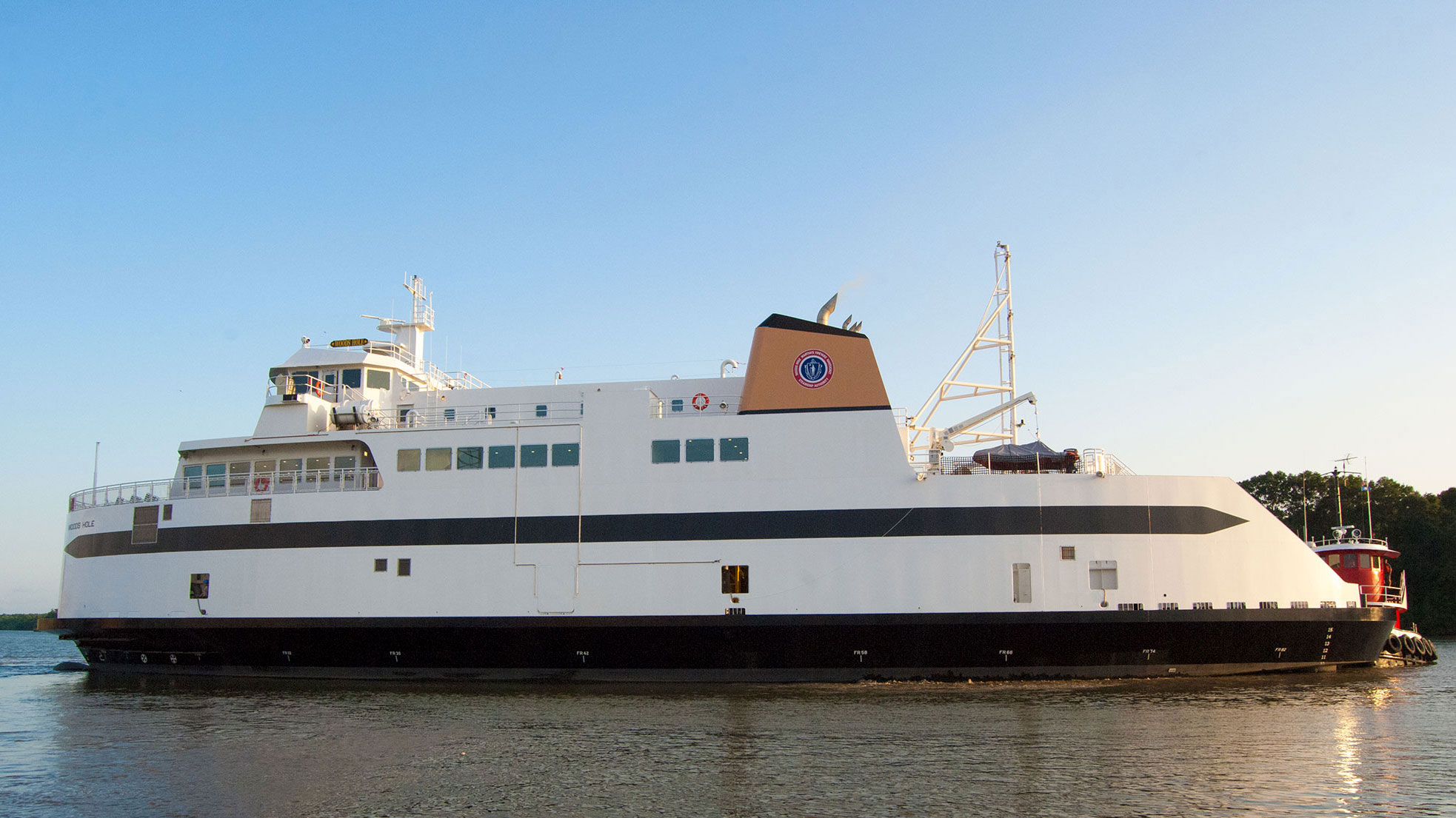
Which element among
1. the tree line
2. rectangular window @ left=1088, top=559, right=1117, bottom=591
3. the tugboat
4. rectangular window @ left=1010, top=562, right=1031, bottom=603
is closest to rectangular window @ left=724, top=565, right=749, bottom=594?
rectangular window @ left=1010, top=562, right=1031, bottom=603

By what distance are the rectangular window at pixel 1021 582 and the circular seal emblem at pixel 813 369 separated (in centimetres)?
482

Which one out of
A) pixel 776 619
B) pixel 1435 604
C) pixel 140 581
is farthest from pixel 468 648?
pixel 1435 604

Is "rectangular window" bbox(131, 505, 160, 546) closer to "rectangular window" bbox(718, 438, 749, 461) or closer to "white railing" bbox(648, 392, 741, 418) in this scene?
"white railing" bbox(648, 392, 741, 418)

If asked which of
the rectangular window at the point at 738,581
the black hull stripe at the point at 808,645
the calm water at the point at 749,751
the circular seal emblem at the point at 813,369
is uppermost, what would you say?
the circular seal emblem at the point at 813,369

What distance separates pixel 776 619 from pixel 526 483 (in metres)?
5.41

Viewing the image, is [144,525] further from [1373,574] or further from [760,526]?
[1373,574]

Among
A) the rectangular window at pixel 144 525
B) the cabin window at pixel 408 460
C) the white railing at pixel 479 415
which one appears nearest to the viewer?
the cabin window at pixel 408 460

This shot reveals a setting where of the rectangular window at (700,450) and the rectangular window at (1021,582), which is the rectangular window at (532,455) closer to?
the rectangular window at (700,450)

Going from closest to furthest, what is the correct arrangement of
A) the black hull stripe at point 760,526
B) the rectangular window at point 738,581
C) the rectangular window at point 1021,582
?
the rectangular window at point 1021,582, the black hull stripe at point 760,526, the rectangular window at point 738,581

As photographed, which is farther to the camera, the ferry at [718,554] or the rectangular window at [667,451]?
the rectangular window at [667,451]

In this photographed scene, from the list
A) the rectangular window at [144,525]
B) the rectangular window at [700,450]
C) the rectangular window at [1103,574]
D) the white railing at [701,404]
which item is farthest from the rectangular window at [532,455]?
the rectangular window at [1103,574]

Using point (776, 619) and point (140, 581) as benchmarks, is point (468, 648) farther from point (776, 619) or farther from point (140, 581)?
point (140, 581)

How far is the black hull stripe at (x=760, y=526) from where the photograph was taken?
1739 cm

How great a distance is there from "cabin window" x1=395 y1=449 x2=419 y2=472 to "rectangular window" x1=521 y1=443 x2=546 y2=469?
2210 millimetres
